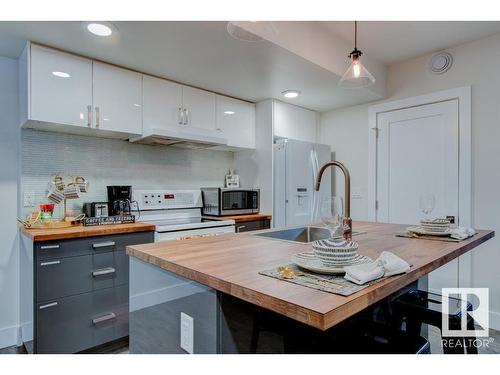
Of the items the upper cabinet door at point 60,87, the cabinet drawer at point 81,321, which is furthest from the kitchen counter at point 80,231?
the upper cabinet door at point 60,87

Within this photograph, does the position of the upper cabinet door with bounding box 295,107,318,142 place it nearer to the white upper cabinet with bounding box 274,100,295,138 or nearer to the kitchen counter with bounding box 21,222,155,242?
the white upper cabinet with bounding box 274,100,295,138

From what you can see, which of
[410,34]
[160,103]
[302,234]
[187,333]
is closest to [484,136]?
[410,34]

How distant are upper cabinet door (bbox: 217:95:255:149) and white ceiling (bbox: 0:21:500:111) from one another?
5.5 inches

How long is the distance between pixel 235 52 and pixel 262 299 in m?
1.98

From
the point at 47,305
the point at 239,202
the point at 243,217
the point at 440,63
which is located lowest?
the point at 47,305

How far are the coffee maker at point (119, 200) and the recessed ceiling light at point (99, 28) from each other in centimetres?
122

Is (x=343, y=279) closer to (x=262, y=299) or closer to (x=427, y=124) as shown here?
(x=262, y=299)

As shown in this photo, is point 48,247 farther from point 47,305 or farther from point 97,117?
point 97,117

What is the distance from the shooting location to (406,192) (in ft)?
10.6

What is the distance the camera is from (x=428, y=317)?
1427mm

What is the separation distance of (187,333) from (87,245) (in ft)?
4.39

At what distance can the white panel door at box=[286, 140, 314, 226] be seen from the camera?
336 centimetres

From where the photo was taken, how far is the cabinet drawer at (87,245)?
1.96 m
